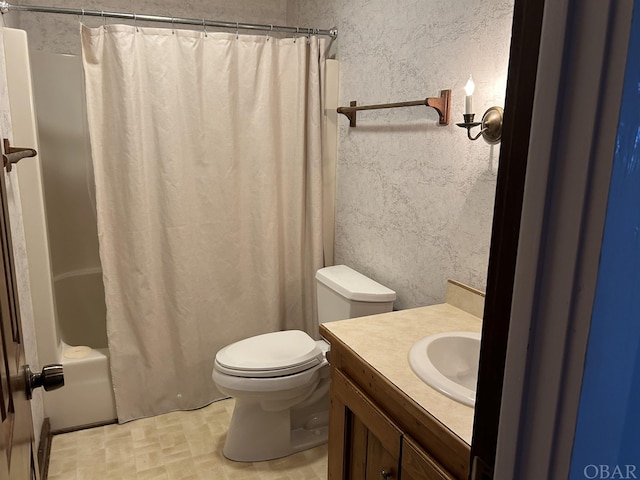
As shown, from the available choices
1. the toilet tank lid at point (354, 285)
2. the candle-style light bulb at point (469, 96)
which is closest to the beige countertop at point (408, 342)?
the toilet tank lid at point (354, 285)

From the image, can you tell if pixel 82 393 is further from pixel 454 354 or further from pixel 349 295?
pixel 454 354

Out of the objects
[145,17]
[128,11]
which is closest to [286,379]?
[145,17]

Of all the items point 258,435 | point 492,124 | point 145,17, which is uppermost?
point 145,17

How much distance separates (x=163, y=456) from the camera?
212 centimetres

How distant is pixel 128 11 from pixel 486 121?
214cm

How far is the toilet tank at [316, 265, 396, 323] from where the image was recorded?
200 cm

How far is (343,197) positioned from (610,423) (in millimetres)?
2065

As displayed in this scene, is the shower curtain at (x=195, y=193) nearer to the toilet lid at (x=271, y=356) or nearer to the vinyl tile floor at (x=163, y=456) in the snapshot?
the vinyl tile floor at (x=163, y=456)

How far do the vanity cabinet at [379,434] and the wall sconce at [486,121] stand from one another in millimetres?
793

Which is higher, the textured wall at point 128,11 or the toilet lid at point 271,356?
the textured wall at point 128,11

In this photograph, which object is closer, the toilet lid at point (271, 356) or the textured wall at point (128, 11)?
the toilet lid at point (271, 356)

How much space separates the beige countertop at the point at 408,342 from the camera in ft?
3.54

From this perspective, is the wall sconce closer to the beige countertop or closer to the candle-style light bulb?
the candle-style light bulb

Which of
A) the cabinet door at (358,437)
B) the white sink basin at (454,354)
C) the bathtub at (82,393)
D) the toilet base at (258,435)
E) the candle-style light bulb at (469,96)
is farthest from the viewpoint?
the bathtub at (82,393)
